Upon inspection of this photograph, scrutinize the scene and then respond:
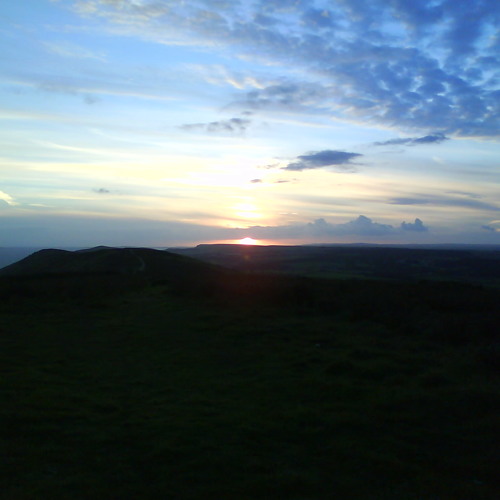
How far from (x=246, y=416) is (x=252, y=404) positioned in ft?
2.54

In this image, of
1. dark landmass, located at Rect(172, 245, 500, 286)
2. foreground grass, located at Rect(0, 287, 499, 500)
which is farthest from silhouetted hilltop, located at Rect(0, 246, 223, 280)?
foreground grass, located at Rect(0, 287, 499, 500)

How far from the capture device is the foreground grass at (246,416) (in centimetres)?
637

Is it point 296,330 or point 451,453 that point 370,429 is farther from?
point 296,330

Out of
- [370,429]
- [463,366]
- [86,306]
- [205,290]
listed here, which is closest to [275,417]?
[370,429]

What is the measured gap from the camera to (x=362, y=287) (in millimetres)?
28469

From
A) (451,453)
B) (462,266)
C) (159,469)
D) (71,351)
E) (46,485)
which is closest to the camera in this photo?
(46,485)

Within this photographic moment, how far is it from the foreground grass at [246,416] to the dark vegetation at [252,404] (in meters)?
0.03

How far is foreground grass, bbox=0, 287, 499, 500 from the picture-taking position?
6371 mm

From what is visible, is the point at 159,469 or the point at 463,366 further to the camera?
the point at 463,366

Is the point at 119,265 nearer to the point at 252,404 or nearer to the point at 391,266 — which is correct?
the point at 252,404

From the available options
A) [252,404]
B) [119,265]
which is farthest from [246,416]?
[119,265]

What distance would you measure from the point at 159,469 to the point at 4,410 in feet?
12.7

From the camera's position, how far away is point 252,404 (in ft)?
31.9

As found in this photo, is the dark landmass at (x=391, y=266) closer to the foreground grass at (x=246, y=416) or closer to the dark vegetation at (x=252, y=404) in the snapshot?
the dark vegetation at (x=252, y=404)
